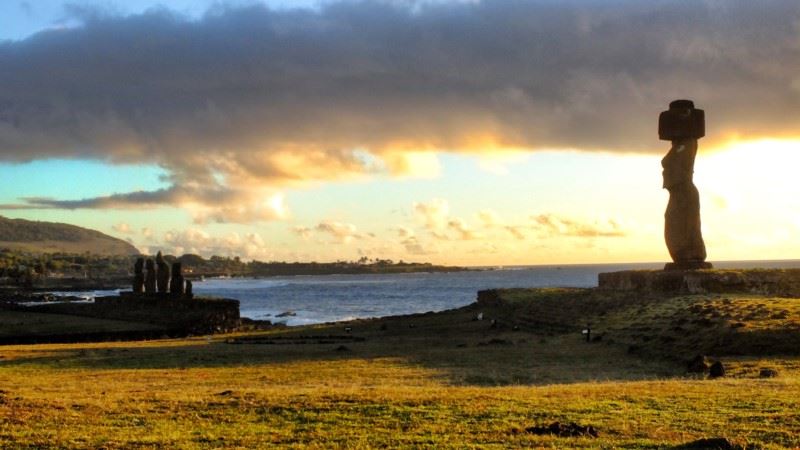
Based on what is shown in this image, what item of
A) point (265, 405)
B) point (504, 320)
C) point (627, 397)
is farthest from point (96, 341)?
point (627, 397)

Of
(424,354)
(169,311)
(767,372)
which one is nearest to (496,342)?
(424,354)

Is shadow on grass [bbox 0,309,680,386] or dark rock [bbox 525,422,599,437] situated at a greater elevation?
dark rock [bbox 525,422,599,437]

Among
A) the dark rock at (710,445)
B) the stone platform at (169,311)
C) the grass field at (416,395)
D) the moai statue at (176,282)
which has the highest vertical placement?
the moai statue at (176,282)

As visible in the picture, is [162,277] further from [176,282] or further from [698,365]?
[698,365]

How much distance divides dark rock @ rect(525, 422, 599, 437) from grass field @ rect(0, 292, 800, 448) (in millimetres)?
238

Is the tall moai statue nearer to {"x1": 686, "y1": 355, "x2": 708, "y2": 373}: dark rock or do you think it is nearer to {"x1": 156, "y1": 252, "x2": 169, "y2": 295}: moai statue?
{"x1": 686, "y1": 355, "x2": 708, "y2": 373}: dark rock

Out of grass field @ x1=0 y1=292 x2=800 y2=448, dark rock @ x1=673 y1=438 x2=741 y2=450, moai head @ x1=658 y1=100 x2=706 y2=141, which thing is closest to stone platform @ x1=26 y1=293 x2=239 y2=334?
grass field @ x1=0 y1=292 x2=800 y2=448

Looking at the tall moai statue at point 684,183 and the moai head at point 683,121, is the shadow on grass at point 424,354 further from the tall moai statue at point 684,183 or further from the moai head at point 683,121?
the moai head at point 683,121

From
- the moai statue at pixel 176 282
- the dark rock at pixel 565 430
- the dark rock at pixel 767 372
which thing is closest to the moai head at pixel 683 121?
the dark rock at pixel 767 372

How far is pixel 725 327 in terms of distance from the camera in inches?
1061

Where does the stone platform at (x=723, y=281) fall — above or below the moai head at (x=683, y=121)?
below

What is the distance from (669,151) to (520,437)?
29926mm

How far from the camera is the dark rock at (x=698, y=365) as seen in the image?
2260cm

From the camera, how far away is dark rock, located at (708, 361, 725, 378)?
2127cm
